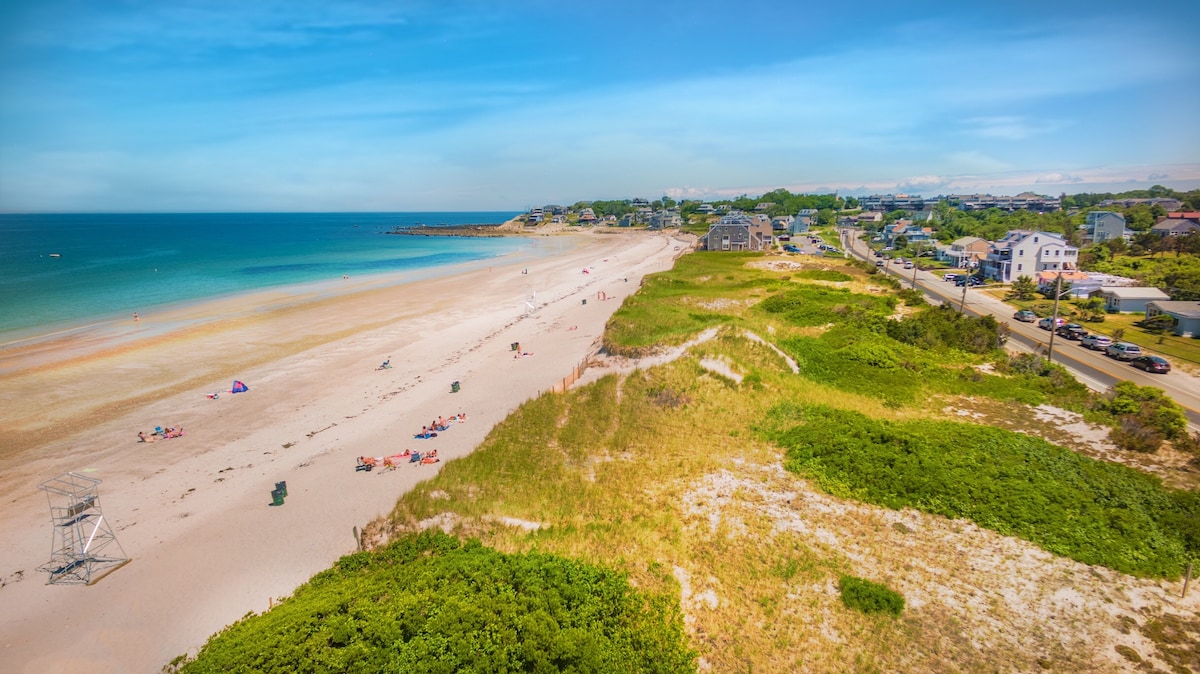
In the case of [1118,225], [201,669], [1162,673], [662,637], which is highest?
[1118,225]

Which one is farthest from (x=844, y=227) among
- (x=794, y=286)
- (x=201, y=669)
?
(x=201, y=669)

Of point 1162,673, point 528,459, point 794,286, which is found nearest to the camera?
point 1162,673

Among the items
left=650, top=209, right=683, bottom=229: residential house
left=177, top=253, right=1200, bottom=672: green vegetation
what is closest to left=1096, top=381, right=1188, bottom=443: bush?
left=177, top=253, right=1200, bottom=672: green vegetation

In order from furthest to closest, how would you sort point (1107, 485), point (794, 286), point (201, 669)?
point (794, 286), point (1107, 485), point (201, 669)

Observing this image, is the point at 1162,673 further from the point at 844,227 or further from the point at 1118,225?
the point at 844,227

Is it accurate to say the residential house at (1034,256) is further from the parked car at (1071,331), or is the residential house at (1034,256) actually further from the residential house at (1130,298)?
the parked car at (1071,331)

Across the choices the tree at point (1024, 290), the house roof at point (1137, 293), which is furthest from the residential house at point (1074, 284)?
the house roof at point (1137, 293)

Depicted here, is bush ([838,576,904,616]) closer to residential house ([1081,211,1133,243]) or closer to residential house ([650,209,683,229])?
residential house ([1081,211,1133,243])
